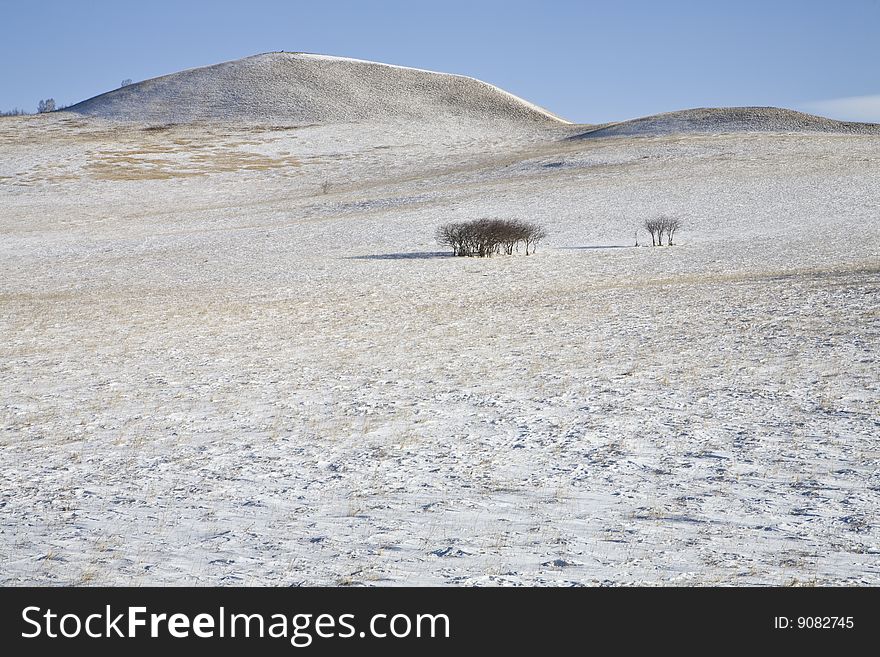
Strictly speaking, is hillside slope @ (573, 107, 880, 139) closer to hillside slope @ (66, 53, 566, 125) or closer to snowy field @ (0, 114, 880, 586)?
hillside slope @ (66, 53, 566, 125)

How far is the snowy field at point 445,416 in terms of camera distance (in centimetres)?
604

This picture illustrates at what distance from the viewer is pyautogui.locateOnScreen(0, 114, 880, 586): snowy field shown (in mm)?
6035

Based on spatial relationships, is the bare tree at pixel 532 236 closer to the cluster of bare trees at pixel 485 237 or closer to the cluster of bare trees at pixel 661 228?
the cluster of bare trees at pixel 485 237

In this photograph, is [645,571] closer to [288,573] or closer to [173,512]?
[288,573]

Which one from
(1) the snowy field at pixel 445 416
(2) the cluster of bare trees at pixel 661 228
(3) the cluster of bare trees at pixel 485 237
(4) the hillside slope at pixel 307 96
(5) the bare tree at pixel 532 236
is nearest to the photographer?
(1) the snowy field at pixel 445 416

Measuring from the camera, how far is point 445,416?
381 inches

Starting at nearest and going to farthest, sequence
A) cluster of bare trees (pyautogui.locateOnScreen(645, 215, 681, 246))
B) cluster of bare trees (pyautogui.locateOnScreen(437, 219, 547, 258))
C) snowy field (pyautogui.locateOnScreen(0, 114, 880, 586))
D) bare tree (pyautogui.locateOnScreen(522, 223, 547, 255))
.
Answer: snowy field (pyautogui.locateOnScreen(0, 114, 880, 586)) → cluster of bare trees (pyautogui.locateOnScreen(437, 219, 547, 258)) → bare tree (pyautogui.locateOnScreen(522, 223, 547, 255)) → cluster of bare trees (pyautogui.locateOnScreen(645, 215, 681, 246))

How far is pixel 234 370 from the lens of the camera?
12438 millimetres
